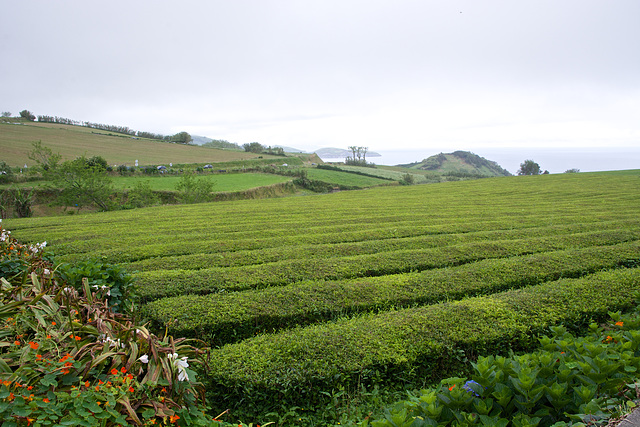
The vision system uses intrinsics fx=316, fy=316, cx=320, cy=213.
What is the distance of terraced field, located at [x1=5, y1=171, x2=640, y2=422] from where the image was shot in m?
3.50

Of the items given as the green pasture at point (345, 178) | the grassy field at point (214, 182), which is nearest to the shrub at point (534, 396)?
the grassy field at point (214, 182)

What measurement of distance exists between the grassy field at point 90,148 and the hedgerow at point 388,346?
137 feet

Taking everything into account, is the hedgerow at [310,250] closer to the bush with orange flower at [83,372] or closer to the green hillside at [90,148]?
the bush with orange flower at [83,372]

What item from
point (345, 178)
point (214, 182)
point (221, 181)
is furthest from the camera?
point (345, 178)

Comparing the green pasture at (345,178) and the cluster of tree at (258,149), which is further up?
the cluster of tree at (258,149)

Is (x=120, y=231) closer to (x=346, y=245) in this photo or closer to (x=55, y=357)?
(x=346, y=245)

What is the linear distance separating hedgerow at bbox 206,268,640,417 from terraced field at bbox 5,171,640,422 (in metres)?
0.01

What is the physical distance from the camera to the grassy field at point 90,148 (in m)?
38.2

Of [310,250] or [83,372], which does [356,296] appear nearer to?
[310,250]

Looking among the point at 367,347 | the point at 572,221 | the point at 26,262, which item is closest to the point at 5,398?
the point at 367,347

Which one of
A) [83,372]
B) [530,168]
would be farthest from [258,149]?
[83,372]

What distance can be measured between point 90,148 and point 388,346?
188ft

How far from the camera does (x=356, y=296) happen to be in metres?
5.20

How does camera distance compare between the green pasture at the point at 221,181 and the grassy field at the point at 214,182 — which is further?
the green pasture at the point at 221,181
